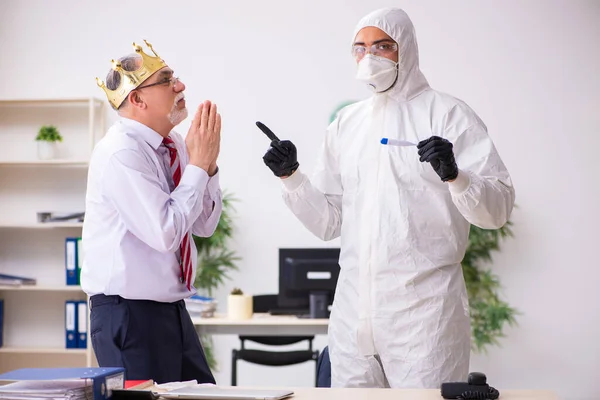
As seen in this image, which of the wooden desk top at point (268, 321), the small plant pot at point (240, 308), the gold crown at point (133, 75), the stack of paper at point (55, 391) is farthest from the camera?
the small plant pot at point (240, 308)

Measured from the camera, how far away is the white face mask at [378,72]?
7.95 feet

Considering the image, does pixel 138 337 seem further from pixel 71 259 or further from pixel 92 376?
pixel 71 259

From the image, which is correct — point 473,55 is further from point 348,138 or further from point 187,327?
point 187,327

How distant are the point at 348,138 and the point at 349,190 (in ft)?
0.61

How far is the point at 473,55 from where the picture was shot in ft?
17.5

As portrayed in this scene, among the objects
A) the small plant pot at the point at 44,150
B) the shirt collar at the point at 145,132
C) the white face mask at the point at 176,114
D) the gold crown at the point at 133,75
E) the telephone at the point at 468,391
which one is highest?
the small plant pot at the point at 44,150

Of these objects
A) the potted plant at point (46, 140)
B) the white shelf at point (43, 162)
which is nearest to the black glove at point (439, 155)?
the white shelf at point (43, 162)

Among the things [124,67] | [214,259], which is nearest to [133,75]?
[124,67]

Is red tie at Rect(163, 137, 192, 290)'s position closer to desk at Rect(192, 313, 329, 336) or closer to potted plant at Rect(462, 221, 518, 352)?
desk at Rect(192, 313, 329, 336)

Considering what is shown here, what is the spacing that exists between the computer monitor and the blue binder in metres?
2.67

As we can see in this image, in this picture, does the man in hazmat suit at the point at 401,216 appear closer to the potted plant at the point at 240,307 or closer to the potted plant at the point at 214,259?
the potted plant at the point at 240,307

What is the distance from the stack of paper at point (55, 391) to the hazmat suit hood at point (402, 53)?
1.33m

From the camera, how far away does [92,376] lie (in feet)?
5.26

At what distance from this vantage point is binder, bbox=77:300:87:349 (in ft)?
17.1
